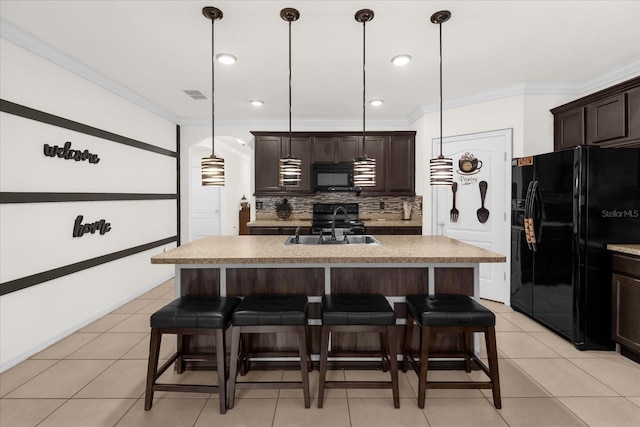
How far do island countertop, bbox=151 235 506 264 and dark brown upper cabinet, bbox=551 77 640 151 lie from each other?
2.00 metres

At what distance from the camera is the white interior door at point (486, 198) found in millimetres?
4047

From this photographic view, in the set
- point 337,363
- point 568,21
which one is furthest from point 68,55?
point 568,21

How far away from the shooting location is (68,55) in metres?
3.08

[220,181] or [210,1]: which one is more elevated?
[210,1]

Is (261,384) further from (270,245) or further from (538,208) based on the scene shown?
(538,208)

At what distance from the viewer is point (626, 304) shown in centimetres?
267

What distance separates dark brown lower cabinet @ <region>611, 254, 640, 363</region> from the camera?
259cm

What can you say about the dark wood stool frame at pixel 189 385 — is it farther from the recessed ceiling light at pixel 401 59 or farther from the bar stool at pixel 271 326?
the recessed ceiling light at pixel 401 59

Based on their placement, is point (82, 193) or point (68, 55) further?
point (82, 193)

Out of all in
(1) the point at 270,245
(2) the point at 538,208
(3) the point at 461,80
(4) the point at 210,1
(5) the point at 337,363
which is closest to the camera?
(4) the point at 210,1

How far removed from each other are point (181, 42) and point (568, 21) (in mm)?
3057

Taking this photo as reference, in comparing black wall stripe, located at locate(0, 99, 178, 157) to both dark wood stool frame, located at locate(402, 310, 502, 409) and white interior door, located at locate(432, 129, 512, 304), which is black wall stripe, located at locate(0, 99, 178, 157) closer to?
dark wood stool frame, located at locate(402, 310, 502, 409)

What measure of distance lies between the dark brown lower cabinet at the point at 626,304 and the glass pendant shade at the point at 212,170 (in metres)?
3.25

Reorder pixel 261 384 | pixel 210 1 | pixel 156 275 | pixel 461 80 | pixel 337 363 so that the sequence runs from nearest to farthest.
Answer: pixel 261 384 → pixel 210 1 → pixel 337 363 → pixel 461 80 → pixel 156 275
